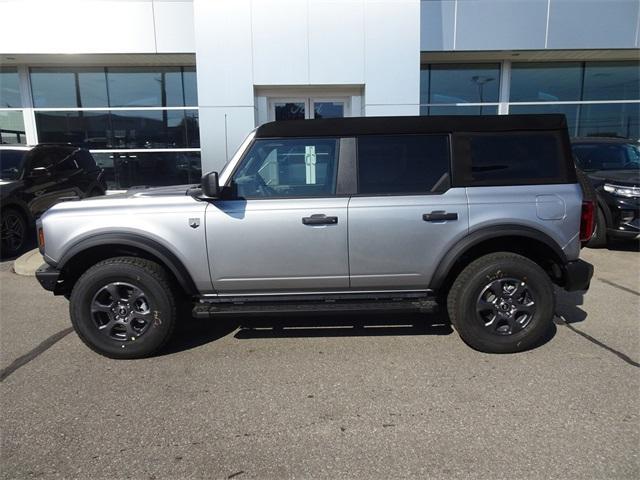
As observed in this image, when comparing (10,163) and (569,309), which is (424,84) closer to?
(569,309)

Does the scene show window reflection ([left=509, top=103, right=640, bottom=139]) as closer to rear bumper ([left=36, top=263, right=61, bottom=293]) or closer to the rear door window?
the rear door window

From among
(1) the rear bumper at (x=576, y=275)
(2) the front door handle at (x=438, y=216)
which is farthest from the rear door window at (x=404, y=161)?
(1) the rear bumper at (x=576, y=275)

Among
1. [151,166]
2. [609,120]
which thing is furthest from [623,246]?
[151,166]

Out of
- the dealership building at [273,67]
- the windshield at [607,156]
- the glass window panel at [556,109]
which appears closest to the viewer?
the windshield at [607,156]

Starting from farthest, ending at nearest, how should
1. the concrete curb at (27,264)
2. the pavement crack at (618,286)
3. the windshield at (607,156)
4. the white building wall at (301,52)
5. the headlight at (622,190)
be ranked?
the white building wall at (301,52)
the windshield at (607,156)
the headlight at (622,190)
the concrete curb at (27,264)
the pavement crack at (618,286)

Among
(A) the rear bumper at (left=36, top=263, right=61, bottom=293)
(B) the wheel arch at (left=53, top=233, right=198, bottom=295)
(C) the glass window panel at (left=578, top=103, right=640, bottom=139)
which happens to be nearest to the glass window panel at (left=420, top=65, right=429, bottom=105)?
(C) the glass window panel at (left=578, top=103, right=640, bottom=139)

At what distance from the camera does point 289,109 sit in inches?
433

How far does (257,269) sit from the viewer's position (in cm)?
375

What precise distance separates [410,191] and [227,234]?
5.01 feet

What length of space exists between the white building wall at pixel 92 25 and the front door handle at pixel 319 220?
903 centimetres

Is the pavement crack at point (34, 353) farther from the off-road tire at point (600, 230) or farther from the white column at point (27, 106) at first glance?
the white column at point (27, 106)

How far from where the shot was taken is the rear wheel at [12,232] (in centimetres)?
747

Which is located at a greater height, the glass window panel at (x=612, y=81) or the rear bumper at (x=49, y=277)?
the glass window panel at (x=612, y=81)

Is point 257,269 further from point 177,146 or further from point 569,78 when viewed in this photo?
point 569,78
